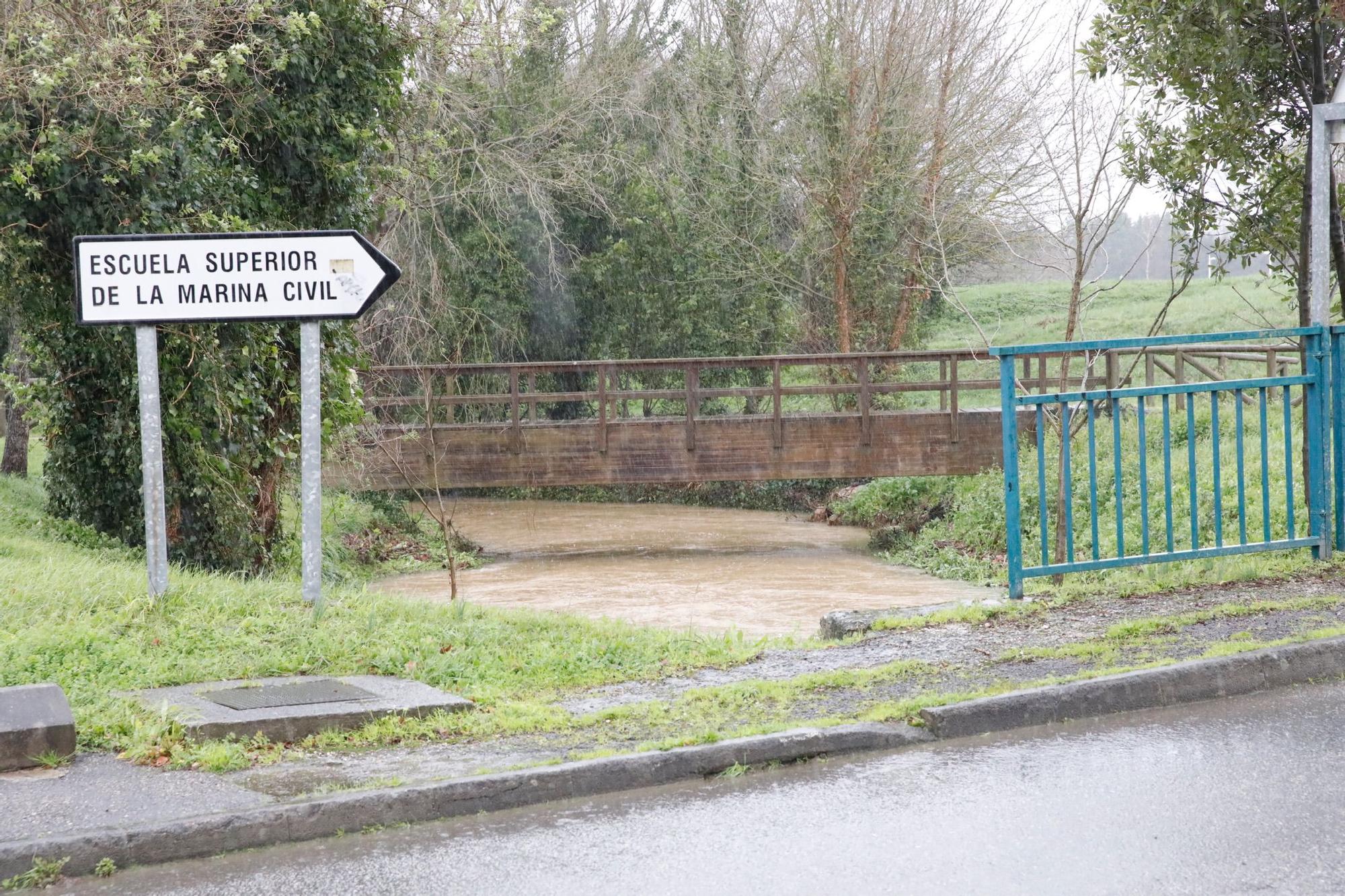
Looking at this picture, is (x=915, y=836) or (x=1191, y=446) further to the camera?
(x=1191, y=446)

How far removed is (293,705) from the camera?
5.52 meters

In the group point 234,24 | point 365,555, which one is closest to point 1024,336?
point 365,555

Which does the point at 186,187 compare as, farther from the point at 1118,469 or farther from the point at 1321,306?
the point at 1321,306

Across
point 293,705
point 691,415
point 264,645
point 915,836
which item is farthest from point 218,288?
point 691,415

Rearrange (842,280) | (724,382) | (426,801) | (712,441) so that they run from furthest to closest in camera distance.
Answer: (724,382)
(842,280)
(712,441)
(426,801)

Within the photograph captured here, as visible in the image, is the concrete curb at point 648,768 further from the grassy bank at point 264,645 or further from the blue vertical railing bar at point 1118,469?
the blue vertical railing bar at point 1118,469

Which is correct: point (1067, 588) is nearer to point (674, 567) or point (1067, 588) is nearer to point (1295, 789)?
point (1295, 789)

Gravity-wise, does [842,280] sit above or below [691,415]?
above

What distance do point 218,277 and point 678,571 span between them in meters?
13.0

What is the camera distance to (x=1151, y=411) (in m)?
23.3

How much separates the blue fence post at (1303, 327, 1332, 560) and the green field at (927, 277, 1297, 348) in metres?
25.9

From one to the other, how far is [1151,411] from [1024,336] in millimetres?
17263

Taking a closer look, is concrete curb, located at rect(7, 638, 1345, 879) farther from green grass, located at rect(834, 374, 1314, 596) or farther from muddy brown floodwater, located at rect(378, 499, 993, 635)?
muddy brown floodwater, located at rect(378, 499, 993, 635)

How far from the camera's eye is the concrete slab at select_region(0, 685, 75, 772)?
15.3 ft
